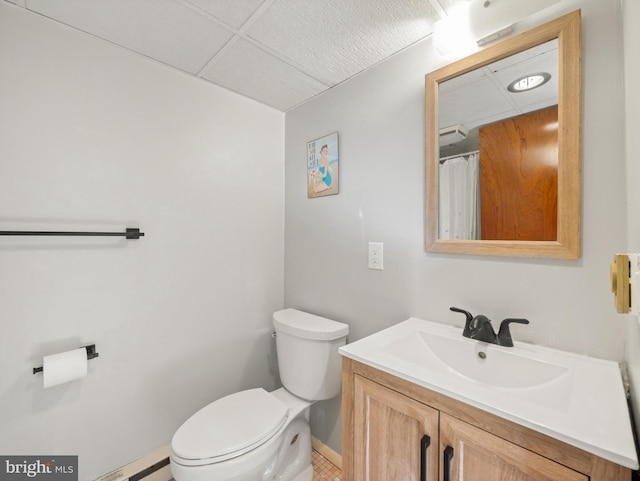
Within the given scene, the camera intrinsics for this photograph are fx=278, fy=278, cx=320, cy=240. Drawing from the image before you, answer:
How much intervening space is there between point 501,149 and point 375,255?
0.69 meters

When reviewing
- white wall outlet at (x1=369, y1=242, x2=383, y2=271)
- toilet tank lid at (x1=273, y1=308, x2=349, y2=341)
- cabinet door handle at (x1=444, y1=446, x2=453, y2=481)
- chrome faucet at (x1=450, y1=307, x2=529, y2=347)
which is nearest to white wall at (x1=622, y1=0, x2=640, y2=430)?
chrome faucet at (x1=450, y1=307, x2=529, y2=347)

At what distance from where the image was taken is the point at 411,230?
1299mm

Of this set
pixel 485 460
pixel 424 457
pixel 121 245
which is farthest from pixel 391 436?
pixel 121 245

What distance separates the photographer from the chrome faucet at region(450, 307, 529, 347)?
3.18 ft

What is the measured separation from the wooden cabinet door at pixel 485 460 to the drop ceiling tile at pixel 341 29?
1430 millimetres

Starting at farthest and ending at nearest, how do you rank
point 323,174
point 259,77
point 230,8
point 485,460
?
point 323,174 → point 259,77 → point 230,8 → point 485,460

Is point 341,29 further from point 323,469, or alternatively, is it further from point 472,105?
point 323,469

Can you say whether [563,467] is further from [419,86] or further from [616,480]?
[419,86]

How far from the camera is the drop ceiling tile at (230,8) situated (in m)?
1.06

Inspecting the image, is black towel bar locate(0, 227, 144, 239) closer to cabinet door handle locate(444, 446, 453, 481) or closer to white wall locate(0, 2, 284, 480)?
white wall locate(0, 2, 284, 480)

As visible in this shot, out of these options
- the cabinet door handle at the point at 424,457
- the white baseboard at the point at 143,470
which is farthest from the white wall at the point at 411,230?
the white baseboard at the point at 143,470

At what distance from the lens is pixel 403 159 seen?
1.32 metres

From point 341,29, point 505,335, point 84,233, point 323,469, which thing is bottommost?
point 323,469

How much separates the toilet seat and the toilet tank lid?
344 mm
